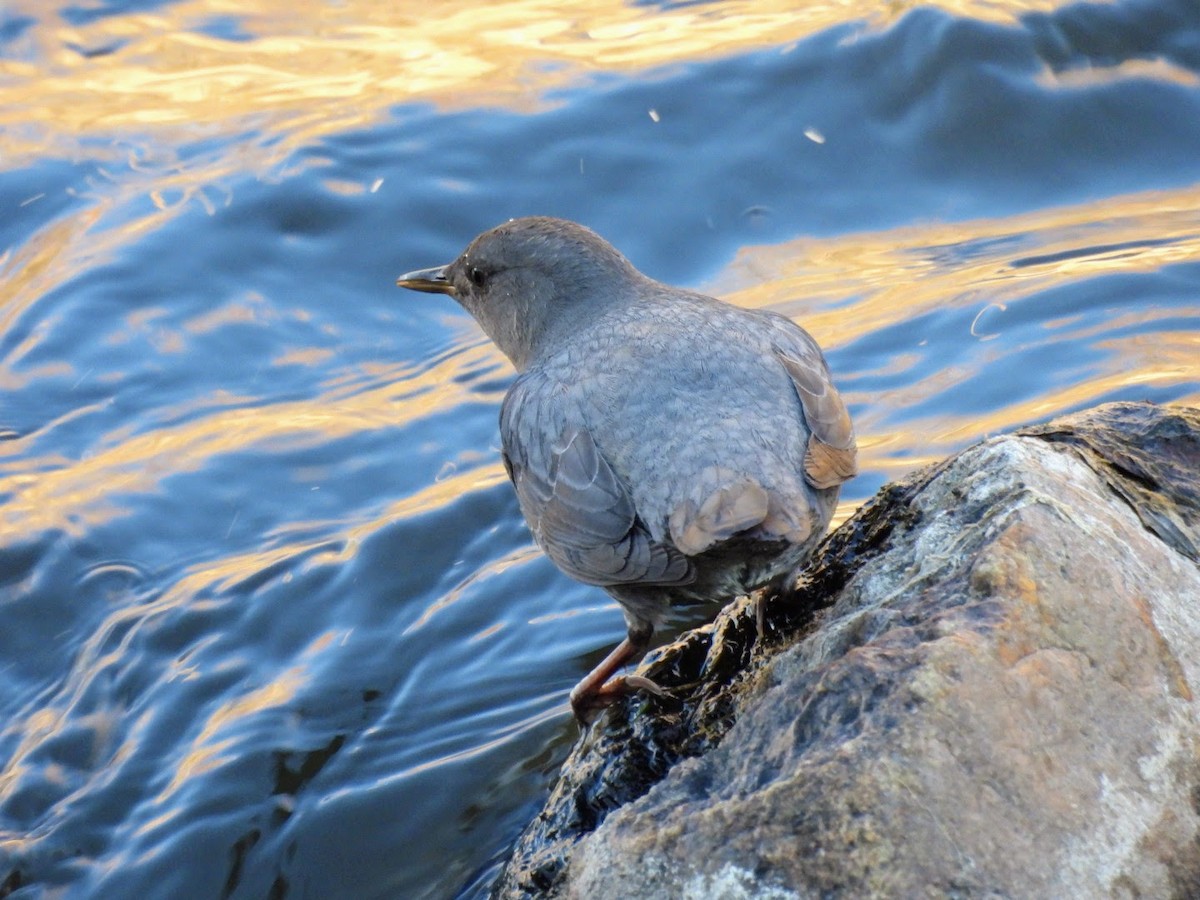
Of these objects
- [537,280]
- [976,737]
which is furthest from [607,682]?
[976,737]

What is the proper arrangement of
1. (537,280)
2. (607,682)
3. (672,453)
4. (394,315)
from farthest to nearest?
1. (394,315)
2. (537,280)
3. (607,682)
4. (672,453)

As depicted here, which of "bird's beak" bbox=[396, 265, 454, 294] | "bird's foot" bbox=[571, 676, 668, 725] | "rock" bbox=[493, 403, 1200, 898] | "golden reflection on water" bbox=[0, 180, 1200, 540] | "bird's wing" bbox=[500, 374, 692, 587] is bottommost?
"golden reflection on water" bbox=[0, 180, 1200, 540]

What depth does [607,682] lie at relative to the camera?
3.62 m

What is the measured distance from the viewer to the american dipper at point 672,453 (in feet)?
9.73

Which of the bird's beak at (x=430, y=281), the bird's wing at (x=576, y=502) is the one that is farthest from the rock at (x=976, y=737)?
the bird's beak at (x=430, y=281)

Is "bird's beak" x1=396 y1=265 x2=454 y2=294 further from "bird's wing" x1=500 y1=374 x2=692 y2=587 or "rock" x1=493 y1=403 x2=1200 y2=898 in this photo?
"rock" x1=493 y1=403 x2=1200 y2=898

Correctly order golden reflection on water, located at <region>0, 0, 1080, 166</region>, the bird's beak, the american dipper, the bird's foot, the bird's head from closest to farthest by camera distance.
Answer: the american dipper
the bird's foot
the bird's head
the bird's beak
golden reflection on water, located at <region>0, 0, 1080, 166</region>

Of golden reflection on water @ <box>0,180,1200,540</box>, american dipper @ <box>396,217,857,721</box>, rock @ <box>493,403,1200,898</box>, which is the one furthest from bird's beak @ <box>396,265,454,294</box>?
rock @ <box>493,403,1200,898</box>

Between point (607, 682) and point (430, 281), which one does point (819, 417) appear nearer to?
point (607, 682)

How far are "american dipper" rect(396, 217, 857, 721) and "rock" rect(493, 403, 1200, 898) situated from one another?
30cm

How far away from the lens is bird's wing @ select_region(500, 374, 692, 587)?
3.15 meters

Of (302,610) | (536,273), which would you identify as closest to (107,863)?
(302,610)

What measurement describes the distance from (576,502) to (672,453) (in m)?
0.32

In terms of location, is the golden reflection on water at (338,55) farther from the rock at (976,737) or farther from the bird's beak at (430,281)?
the rock at (976,737)
